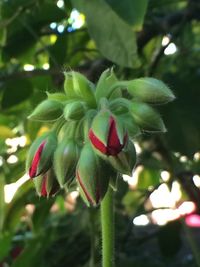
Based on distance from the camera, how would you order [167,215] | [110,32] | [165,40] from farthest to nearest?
[167,215] → [165,40] → [110,32]

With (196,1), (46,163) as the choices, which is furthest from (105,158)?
(196,1)

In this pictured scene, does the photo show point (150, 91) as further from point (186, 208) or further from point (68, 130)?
point (186, 208)

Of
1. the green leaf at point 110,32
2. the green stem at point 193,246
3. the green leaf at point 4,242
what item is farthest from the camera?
the green leaf at point 4,242

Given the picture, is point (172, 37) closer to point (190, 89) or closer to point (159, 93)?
point (190, 89)

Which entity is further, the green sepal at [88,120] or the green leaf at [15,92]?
the green leaf at [15,92]

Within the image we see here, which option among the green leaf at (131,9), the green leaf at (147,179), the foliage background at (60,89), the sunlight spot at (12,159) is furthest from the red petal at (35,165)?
the green leaf at (147,179)

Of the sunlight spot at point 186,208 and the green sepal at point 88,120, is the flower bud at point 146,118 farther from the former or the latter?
the sunlight spot at point 186,208

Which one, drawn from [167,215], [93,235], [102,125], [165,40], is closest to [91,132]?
[102,125]

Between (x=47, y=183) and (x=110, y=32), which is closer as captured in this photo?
(x=47, y=183)
